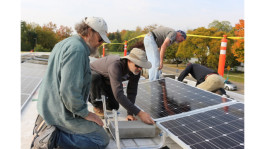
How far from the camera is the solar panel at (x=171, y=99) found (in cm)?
344

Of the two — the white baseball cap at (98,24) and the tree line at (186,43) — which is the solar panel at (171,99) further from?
the tree line at (186,43)

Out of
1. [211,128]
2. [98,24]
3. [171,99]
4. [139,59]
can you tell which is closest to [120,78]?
[139,59]

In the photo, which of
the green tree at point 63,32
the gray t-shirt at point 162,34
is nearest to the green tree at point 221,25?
the green tree at point 63,32

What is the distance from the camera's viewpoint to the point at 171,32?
545 cm

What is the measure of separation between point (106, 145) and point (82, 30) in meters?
1.53

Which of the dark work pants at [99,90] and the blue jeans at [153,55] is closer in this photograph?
the dark work pants at [99,90]

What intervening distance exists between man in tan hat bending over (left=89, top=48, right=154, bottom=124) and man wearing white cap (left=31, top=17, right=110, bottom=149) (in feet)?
1.94

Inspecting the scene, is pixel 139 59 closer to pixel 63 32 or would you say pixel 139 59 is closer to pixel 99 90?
pixel 99 90

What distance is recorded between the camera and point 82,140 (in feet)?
8.45

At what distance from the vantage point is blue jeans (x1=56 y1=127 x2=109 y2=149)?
251cm

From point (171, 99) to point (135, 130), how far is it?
1.33 metres

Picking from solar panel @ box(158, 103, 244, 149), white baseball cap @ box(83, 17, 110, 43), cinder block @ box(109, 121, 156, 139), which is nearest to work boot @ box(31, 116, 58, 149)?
cinder block @ box(109, 121, 156, 139)

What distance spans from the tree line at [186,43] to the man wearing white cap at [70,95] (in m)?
22.9

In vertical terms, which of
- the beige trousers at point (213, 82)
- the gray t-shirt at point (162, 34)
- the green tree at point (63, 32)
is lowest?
the beige trousers at point (213, 82)
